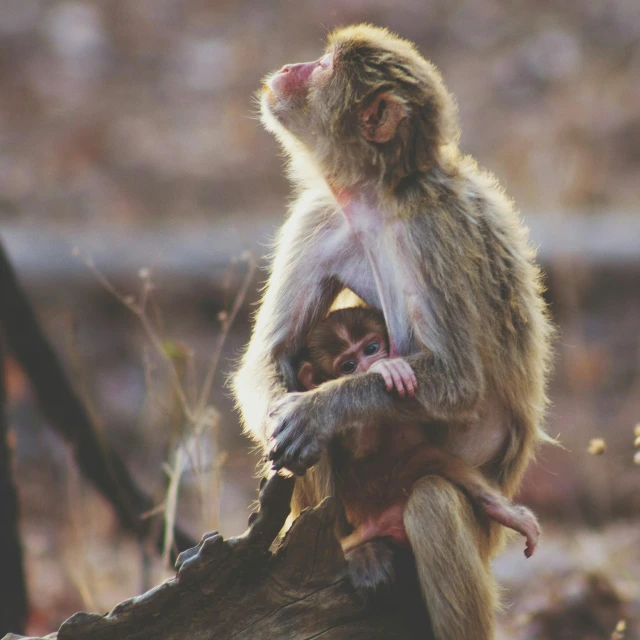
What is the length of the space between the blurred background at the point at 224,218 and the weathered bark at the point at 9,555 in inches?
19.7

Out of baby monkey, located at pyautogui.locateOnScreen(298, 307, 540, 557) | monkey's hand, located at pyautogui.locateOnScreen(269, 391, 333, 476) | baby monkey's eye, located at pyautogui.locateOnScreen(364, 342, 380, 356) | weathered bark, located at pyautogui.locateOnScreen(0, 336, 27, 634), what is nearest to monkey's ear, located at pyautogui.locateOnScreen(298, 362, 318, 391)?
baby monkey, located at pyautogui.locateOnScreen(298, 307, 540, 557)

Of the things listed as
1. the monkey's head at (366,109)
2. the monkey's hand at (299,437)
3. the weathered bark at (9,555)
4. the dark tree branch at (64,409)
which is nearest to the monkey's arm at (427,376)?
the monkey's hand at (299,437)

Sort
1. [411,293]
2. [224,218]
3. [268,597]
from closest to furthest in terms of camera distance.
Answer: [268,597]
[411,293]
[224,218]

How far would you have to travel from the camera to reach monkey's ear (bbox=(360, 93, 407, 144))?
159 inches

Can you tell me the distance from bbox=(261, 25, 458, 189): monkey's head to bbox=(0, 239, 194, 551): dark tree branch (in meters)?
1.93

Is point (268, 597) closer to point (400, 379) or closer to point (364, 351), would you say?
point (400, 379)

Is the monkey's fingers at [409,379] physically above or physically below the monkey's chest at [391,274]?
below

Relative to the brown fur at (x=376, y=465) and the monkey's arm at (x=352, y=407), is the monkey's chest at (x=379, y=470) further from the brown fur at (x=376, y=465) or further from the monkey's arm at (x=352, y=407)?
the monkey's arm at (x=352, y=407)

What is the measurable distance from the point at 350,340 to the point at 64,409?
2.13m

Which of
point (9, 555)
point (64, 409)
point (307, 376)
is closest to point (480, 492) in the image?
point (307, 376)

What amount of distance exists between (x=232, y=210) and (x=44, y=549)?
5.33 metres

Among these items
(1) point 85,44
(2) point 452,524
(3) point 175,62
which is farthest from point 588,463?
(1) point 85,44

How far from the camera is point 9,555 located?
17.7 ft

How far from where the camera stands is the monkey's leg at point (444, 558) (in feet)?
12.4
